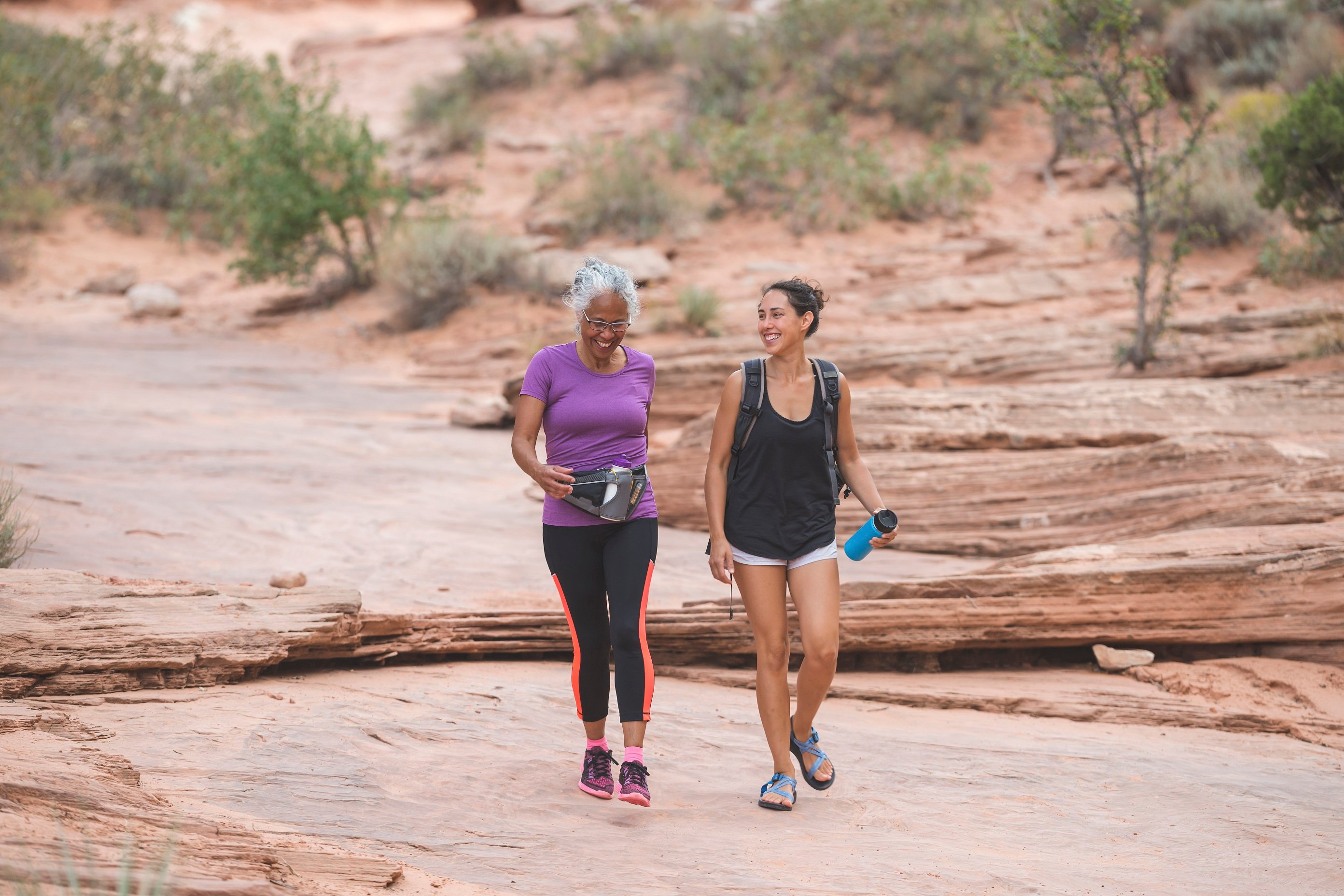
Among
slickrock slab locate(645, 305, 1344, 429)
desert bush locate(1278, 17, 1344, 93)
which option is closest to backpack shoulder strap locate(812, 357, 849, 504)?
slickrock slab locate(645, 305, 1344, 429)

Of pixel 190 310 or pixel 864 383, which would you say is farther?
pixel 190 310

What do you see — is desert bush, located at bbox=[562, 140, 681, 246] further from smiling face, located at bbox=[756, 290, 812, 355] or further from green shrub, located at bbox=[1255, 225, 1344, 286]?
smiling face, located at bbox=[756, 290, 812, 355]

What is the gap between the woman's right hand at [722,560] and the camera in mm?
3691

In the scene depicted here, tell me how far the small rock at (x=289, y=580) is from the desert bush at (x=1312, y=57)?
16577mm

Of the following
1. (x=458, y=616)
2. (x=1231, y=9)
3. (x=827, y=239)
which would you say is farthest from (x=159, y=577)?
(x=1231, y=9)

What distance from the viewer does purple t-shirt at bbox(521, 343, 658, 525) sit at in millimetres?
3672

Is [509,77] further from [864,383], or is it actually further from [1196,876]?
[1196,876]

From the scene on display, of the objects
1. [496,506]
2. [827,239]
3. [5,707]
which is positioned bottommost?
[496,506]

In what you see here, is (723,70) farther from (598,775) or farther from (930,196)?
(598,775)

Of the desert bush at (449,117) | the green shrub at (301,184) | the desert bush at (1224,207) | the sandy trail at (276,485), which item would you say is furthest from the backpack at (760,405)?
the desert bush at (449,117)

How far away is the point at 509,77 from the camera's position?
86.8ft

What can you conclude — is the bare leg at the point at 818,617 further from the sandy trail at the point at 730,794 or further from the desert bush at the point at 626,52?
the desert bush at the point at 626,52

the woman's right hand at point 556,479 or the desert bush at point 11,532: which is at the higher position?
the woman's right hand at point 556,479

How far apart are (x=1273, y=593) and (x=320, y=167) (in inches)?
619
